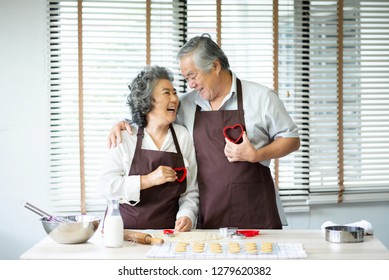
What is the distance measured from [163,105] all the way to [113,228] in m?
0.80

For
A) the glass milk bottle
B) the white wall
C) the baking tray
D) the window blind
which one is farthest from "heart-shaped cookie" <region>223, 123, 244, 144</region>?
the white wall

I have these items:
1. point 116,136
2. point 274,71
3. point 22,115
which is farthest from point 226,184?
point 22,115

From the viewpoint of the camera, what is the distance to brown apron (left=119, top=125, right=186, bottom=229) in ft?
10.5

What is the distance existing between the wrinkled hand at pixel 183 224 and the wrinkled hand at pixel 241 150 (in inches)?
16.3

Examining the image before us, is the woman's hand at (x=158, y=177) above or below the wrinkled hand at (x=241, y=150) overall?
below

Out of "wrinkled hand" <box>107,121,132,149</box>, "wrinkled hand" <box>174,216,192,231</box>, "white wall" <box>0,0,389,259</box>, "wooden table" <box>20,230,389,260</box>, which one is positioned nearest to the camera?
"wooden table" <box>20,230,389,260</box>

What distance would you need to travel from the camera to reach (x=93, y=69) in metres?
4.71

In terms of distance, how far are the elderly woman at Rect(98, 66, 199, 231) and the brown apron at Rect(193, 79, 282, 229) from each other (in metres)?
0.07

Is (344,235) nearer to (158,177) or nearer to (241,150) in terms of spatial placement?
(241,150)

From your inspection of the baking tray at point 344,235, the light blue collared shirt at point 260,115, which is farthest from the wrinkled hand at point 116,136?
the baking tray at point 344,235

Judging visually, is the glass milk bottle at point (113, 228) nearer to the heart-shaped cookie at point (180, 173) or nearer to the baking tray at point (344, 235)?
the heart-shaped cookie at point (180, 173)

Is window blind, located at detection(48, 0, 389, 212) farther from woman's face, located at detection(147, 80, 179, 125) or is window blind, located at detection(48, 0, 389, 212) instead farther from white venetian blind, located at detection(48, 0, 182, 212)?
woman's face, located at detection(147, 80, 179, 125)

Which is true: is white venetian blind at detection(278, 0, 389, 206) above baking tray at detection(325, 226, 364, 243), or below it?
above

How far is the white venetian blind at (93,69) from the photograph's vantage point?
4.68 metres
